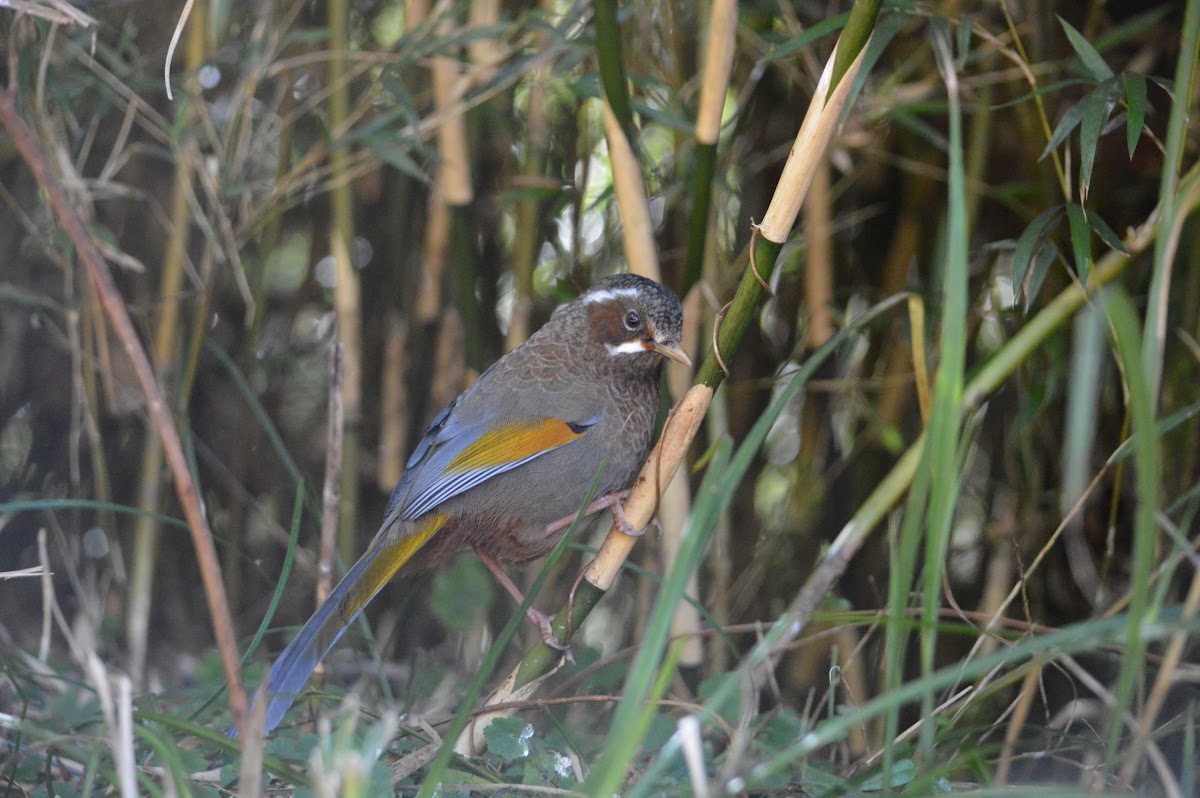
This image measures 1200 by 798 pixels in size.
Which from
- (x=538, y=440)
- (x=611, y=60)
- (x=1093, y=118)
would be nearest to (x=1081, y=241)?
(x=1093, y=118)

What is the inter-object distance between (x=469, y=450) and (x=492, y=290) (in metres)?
1.33

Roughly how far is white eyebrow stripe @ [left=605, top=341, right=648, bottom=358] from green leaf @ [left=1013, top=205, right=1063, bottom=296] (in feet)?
3.33

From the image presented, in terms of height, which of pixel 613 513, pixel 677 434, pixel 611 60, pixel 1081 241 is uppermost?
pixel 611 60

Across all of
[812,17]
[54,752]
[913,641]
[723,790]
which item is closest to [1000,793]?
[723,790]

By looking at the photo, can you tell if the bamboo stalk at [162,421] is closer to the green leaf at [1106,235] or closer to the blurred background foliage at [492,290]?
the blurred background foliage at [492,290]

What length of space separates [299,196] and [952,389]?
2.53m

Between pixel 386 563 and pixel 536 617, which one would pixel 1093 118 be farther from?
pixel 386 563

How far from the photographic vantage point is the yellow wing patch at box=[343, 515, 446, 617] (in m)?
2.60

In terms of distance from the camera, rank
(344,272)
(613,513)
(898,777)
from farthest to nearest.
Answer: (344,272), (613,513), (898,777)

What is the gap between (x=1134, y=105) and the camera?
7.07 feet

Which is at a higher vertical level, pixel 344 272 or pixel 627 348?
pixel 344 272

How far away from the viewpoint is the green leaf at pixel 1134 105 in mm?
2119

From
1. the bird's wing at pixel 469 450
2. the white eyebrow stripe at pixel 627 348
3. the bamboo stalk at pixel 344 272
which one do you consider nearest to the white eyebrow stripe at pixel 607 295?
the white eyebrow stripe at pixel 627 348

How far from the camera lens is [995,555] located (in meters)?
3.80
